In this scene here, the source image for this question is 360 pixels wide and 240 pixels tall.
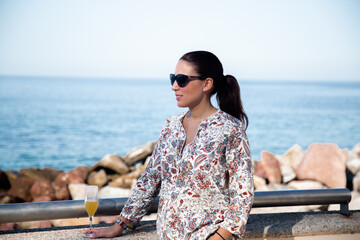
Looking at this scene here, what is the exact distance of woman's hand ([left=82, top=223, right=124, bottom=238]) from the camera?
243 centimetres

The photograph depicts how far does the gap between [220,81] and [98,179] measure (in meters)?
8.47

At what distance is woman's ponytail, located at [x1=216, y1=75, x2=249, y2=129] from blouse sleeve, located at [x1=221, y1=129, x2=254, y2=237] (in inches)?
7.8

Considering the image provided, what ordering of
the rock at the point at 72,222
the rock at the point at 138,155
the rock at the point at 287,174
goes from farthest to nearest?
the rock at the point at 138,155 < the rock at the point at 287,174 < the rock at the point at 72,222

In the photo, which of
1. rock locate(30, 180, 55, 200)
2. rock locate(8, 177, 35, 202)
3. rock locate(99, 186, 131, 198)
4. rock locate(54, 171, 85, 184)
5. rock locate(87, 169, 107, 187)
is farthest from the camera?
rock locate(87, 169, 107, 187)

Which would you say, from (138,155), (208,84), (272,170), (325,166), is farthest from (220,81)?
(138,155)

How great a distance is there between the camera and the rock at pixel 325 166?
9.15 metres

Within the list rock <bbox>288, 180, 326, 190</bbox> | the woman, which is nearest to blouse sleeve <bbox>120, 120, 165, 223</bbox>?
the woman

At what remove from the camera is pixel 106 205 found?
2570 millimetres

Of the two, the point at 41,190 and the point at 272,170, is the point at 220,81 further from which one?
the point at 272,170

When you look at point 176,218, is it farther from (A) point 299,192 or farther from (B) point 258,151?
(B) point 258,151

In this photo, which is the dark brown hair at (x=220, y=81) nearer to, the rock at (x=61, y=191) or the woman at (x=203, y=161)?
the woman at (x=203, y=161)

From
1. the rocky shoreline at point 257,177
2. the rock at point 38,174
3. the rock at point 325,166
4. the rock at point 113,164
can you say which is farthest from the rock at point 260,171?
the rock at point 38,174

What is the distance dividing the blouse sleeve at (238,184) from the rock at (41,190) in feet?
23.5

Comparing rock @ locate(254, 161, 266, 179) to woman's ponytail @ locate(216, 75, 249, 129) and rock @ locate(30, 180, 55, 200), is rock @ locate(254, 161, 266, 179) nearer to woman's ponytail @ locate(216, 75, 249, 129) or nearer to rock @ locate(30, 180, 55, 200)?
rock @ locate(30, 180, 55, 200)
